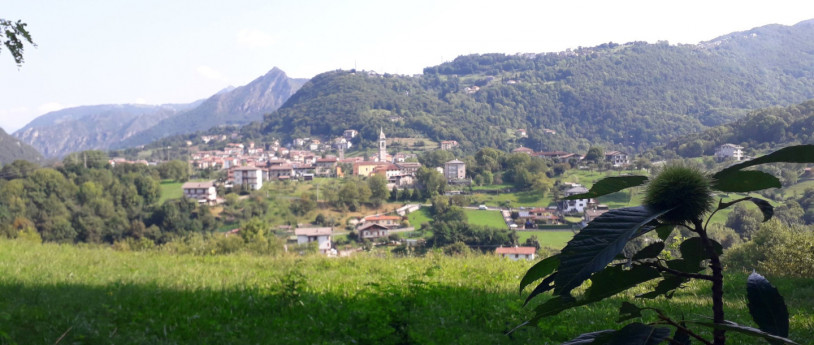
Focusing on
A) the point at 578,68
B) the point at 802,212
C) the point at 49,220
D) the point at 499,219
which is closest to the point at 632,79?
the point at 578,68

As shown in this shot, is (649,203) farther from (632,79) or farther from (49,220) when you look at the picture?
(632,79)

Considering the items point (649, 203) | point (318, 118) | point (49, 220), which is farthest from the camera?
point (318, 118)

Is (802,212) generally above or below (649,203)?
below

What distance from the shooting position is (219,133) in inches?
4884

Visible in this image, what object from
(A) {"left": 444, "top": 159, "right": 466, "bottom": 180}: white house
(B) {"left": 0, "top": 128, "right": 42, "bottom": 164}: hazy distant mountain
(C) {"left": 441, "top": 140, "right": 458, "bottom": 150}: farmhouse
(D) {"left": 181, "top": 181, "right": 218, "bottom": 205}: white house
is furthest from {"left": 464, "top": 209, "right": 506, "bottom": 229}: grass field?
(B) {"left": 0, "top": 128, "right": 42, "bottom": 164}: hazy distant mountain

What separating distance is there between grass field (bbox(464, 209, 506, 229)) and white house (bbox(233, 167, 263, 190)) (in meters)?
26.6

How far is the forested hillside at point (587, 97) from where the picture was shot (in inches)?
2746

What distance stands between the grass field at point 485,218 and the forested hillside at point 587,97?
3316 cm

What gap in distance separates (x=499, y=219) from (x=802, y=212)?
1810cm

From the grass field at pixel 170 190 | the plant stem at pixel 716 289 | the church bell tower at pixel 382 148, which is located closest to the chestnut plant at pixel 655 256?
the plant stem at pixel 716 289

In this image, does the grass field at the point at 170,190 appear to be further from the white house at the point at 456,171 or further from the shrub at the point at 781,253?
the shrub at the point at 781,253

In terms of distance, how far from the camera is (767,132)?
30.3 meters

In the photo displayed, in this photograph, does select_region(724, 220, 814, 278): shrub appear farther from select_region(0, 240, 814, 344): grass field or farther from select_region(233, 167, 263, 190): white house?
select_region(233, 167, 263, 190): white house

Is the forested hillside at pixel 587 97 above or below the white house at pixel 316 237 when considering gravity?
above
